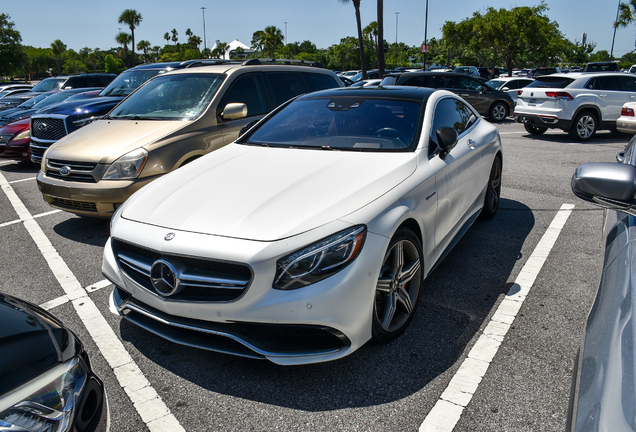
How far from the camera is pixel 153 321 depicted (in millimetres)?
2873

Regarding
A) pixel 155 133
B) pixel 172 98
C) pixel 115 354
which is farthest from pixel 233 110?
pixel 115 354

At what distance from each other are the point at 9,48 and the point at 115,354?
185ft

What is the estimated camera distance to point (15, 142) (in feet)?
31.9

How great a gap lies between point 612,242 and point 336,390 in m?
1.56

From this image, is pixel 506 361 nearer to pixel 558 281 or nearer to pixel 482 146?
pixel 558 281

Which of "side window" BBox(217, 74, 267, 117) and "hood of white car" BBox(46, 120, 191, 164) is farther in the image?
"side window" BBox(217, 74, 267, 117)

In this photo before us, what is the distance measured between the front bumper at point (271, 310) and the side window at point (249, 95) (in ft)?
12.3

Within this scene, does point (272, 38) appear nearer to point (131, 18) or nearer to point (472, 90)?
point (131, 18)

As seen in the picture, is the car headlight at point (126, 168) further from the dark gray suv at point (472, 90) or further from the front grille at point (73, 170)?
the dark gray suv at point (472, 90)

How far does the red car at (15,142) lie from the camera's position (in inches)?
383

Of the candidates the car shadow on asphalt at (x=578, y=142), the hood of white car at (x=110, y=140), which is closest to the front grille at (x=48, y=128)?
the hood of white car at (x=110, y=140)

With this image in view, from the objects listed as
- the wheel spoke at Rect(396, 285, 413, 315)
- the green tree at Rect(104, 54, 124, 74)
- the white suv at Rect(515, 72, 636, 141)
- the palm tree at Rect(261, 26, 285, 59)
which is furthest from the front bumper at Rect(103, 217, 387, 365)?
the green tree at Rect(104, 54, 124, 74)

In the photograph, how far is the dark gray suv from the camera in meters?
14.6

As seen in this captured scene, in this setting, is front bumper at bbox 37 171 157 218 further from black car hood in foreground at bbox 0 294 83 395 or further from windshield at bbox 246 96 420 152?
black car hood in foreground at bbox 0 294 83 395
